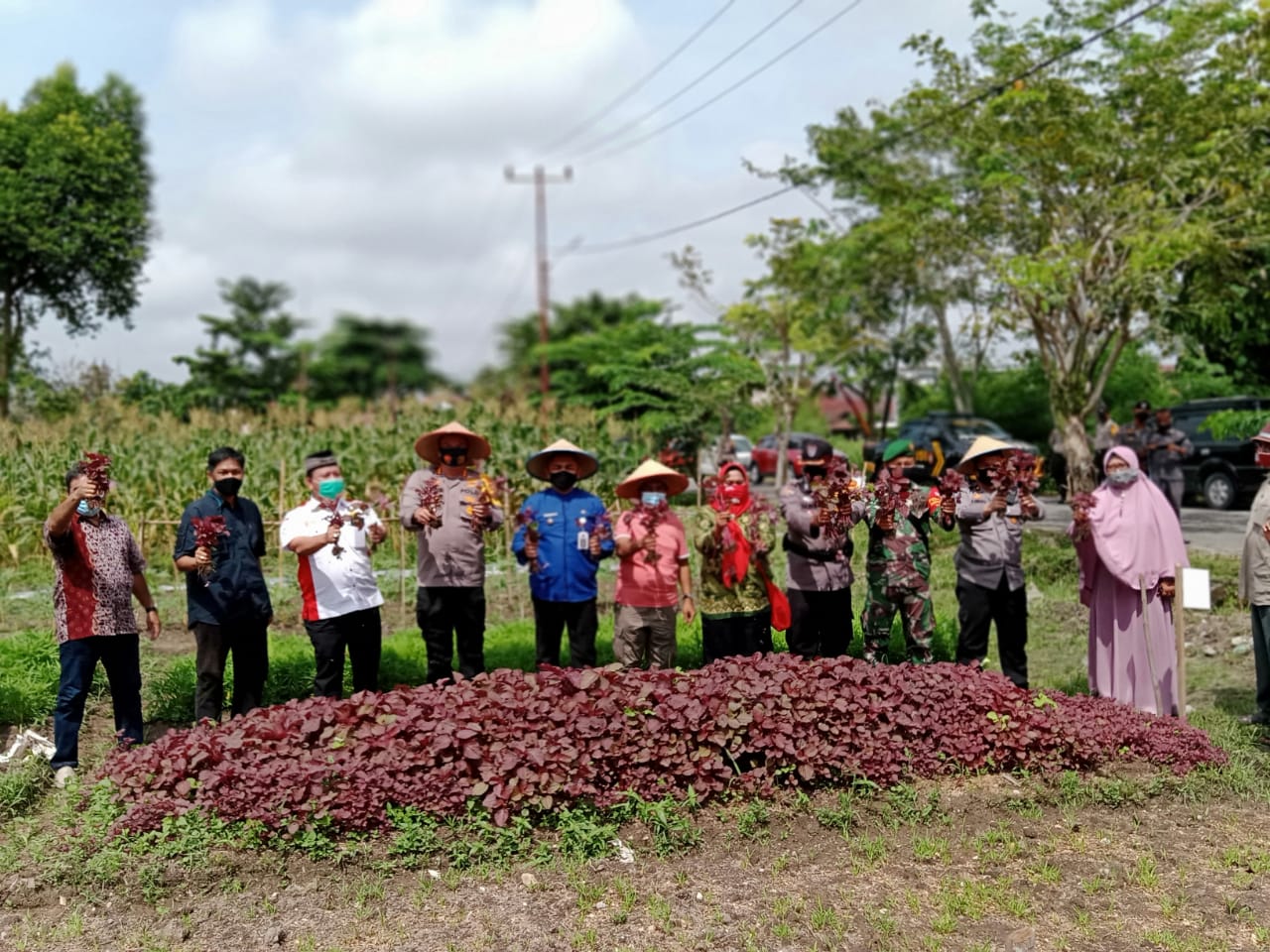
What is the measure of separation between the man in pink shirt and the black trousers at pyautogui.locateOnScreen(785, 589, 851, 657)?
27.5 inches

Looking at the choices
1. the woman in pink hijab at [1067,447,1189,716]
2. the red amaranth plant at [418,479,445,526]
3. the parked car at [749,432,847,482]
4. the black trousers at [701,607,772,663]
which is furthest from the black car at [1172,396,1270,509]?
the red amaranth plant at [418,479,445,526]

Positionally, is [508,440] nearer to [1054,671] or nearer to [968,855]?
[1054,671]

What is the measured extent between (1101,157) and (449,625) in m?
12.9

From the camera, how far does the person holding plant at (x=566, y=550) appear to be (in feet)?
23.1

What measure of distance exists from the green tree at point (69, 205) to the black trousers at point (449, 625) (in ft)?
73.4

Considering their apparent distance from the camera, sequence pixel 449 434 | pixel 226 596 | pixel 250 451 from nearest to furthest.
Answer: pixel 226 596
pixel 449 434
pixel 250 451

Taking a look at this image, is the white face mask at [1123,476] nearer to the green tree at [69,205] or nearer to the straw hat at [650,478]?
the straw hat at [650,478]

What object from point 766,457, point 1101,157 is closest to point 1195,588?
point 1101,157

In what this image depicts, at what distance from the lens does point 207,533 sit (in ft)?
20.3

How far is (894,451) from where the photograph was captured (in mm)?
7230

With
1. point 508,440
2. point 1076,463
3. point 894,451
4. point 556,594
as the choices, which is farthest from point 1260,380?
point 556,594

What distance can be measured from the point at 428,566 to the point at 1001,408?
3126 centimetres

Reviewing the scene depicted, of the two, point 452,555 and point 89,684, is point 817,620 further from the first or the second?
point 89,684

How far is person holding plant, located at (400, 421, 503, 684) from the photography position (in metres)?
7.05
